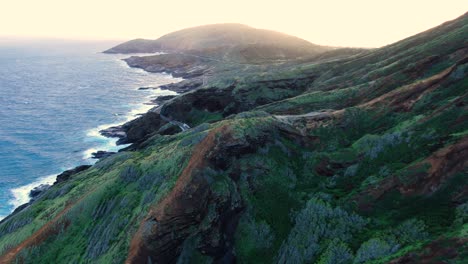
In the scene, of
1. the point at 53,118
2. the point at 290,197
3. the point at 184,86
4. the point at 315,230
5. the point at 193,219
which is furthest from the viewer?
the point at 184,86

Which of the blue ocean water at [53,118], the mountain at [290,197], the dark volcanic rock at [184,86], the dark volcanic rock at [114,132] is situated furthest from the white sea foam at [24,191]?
the dark volcanic rock at [184,86]

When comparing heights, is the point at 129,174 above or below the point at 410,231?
below

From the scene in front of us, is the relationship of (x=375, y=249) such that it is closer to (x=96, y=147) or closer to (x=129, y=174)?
(x=129, y=174)

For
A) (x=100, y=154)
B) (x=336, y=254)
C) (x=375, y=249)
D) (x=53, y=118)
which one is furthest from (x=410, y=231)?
(x=53, y=118)

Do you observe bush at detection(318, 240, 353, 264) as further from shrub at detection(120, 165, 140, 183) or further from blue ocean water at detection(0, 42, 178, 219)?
blue ocean water at detection(0, 42, 178, 219)

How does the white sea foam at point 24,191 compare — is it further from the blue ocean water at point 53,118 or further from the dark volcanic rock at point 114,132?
the dark volcanic rock at point 114,132

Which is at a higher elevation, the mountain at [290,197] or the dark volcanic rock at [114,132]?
the mountain at [290,197]

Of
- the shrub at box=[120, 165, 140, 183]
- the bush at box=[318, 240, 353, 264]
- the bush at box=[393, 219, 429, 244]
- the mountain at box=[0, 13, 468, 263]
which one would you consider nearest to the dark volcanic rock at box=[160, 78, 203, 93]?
the mountain at box=[0, 13, 468, 263]

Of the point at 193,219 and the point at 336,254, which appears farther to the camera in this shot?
the point at 193,219
